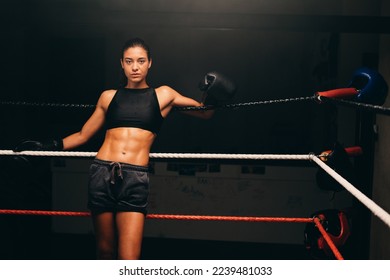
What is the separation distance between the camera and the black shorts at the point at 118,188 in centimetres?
197

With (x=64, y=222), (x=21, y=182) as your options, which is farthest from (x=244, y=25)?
(x=64, y=222)

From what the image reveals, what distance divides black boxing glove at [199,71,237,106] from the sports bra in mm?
253

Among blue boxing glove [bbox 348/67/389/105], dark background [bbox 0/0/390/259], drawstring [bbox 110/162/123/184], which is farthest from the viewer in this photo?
dark background [bbox 0/0/390/259]

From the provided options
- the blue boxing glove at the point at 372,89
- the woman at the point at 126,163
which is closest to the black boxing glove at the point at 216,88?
the woman at the point at 126,163

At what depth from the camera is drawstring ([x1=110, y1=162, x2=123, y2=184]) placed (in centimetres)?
195

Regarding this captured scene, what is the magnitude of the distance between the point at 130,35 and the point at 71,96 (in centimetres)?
104

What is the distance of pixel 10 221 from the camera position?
12.4ft

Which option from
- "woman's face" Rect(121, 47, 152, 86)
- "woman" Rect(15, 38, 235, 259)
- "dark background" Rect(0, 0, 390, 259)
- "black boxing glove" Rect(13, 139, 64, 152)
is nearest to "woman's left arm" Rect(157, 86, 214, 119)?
"woman" Rect(15, 38, 235, 259)

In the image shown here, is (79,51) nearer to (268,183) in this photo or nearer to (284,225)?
(268,183)

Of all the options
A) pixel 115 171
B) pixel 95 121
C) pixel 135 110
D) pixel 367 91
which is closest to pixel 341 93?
pixel 367 91

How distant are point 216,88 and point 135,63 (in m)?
0.42

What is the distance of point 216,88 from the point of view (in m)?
2.07

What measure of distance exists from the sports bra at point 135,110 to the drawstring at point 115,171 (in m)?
0.21

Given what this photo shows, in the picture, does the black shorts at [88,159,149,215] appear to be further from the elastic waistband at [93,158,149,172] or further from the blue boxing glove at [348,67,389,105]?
the blue boxing glove at [348,67,389,105]
